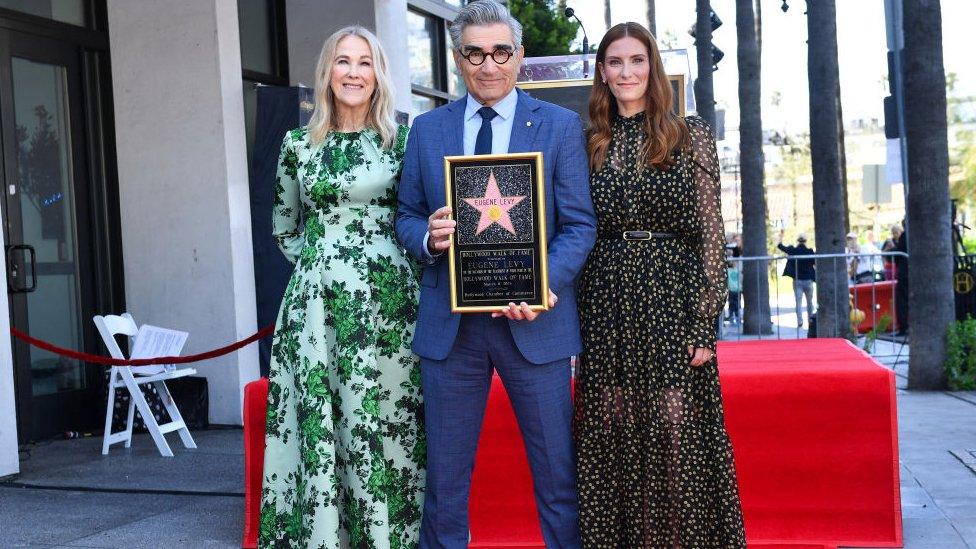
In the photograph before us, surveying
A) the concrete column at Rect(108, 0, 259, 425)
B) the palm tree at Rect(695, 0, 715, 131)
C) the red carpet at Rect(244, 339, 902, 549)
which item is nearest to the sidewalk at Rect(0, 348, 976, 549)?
the red carpet at Rect(244, 339, 902, 549)

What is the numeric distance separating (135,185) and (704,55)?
15.0 meters

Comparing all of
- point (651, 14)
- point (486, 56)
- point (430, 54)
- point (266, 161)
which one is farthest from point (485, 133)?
point (651, 14)

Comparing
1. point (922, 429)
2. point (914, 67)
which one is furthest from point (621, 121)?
point (914, 67)

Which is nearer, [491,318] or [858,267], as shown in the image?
[491,318]

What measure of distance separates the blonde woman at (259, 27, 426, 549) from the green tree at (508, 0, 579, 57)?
15.5 m

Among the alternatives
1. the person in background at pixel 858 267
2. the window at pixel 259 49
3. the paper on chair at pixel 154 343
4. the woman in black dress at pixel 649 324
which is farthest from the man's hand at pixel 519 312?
the person in background at pixel 858 267

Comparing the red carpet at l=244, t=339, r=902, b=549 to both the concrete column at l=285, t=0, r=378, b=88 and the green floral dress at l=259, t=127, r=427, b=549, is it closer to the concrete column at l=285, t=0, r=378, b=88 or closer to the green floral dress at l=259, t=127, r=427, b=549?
the green floral dress at l=259, t=127, r=427, b=549

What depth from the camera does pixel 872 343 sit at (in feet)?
45.9

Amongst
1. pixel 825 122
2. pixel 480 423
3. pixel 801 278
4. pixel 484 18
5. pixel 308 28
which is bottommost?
pixel 801 278

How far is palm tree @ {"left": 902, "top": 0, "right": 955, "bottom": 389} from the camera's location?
404 inches

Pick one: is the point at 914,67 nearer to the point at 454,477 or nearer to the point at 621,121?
the point at 621,121

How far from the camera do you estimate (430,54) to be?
1402 cm

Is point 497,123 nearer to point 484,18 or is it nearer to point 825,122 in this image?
point 484,18

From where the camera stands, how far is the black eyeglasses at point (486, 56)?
3.66 meters
